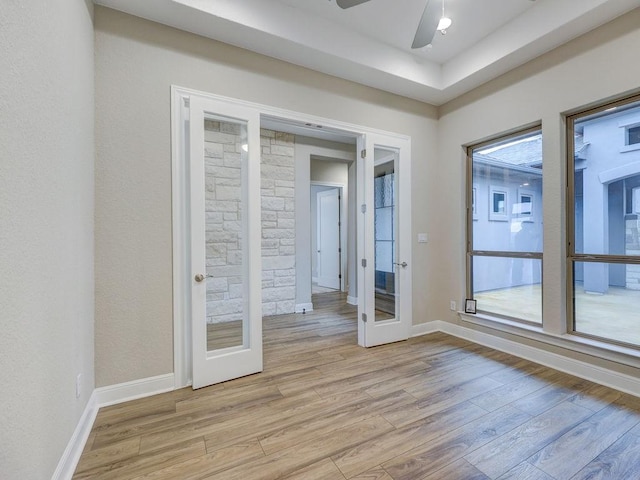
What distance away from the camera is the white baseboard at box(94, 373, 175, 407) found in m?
2.14

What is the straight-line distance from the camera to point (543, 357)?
2.83m

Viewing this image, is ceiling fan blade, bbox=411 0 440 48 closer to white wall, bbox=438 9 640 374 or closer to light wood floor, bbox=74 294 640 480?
white wall, bbox=438 9 640 374

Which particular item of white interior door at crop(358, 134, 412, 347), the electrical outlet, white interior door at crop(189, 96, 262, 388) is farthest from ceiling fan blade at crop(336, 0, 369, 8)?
the electrical outlet

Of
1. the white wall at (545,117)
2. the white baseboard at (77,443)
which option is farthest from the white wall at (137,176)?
the white wall at (545,117)

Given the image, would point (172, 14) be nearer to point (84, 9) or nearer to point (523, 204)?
point (84, 9)

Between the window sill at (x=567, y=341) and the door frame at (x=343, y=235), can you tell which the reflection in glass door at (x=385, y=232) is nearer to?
the window sill at (x=567, y=341)

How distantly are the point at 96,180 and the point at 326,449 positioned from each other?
2.43m

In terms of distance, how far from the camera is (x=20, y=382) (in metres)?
1.07

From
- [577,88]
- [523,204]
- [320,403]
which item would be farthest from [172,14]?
[523,204]

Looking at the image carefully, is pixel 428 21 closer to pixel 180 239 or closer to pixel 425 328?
pixel 180 239

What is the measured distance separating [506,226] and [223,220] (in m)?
3.12

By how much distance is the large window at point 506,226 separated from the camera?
10.0 feet

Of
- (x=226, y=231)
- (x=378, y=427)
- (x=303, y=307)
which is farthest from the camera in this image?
(x=303, y=307)

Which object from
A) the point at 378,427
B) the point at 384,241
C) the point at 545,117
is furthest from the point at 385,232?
the point at 378,427
